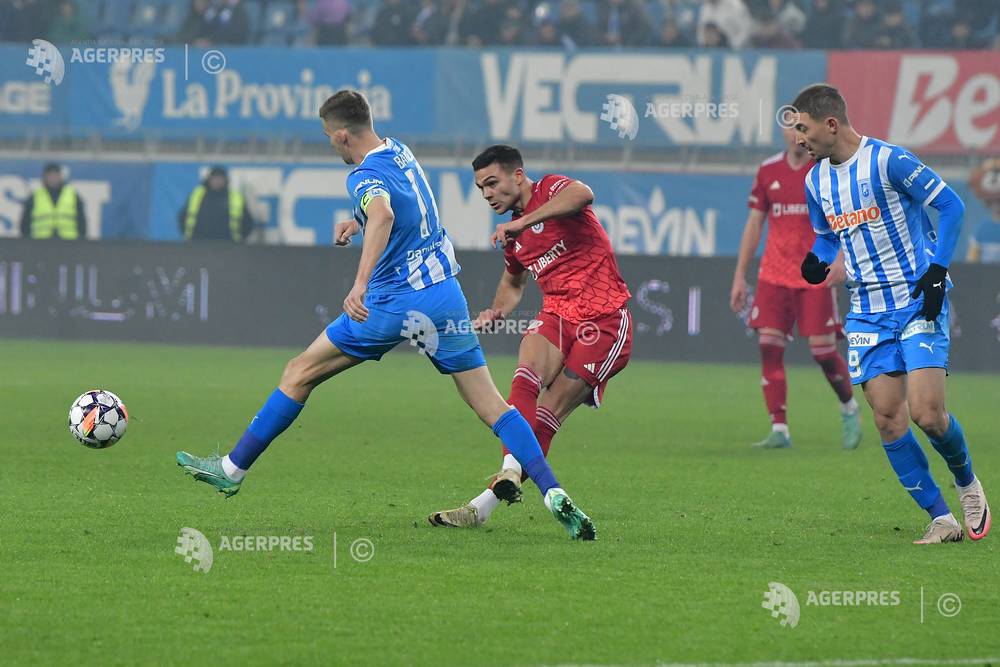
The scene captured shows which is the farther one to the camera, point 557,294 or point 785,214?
point 785,214

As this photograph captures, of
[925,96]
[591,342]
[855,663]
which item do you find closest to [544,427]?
[591,342]

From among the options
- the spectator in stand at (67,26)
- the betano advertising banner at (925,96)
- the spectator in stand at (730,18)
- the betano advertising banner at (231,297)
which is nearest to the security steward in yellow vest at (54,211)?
the betano advertising banner at (231,297)

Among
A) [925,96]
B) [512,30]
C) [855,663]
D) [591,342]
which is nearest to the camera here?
[855,663]

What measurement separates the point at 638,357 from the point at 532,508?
11303 millimetres

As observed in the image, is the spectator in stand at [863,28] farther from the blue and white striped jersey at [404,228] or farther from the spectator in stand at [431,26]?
the blue and white striped jersey at [404,228]

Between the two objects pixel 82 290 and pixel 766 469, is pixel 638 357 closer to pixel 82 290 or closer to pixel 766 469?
pixel 82 290

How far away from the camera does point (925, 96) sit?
20.6 meters

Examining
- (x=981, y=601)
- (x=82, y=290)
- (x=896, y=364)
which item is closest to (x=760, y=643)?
(x=981, y=601)

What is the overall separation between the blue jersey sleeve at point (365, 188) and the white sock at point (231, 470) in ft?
4.09

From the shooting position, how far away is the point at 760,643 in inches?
206

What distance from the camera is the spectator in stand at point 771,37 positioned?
22.1m

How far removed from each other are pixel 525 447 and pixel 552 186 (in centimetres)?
139

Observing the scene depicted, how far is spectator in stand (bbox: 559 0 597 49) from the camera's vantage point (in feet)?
74.2

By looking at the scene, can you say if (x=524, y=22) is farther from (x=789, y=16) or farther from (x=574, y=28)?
(x=789, y=16)
